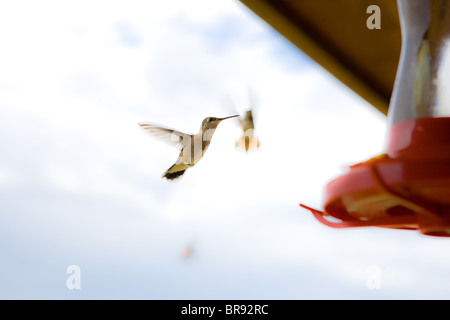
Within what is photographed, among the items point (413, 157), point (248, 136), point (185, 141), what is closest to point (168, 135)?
point (185, 141)

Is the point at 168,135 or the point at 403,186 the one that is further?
the point at 168,135

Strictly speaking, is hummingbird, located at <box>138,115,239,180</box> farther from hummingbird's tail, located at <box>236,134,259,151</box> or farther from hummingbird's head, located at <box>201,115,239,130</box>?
hummingbird's tail, located at <box>236,134,259,151</box>

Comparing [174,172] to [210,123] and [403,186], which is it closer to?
[210,123]

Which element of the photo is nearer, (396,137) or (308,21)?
(396,137)

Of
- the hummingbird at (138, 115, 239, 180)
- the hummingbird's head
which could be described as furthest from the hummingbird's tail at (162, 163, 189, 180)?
the hummingbird's head

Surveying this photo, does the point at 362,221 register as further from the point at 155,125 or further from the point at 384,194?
the point at 155,125
